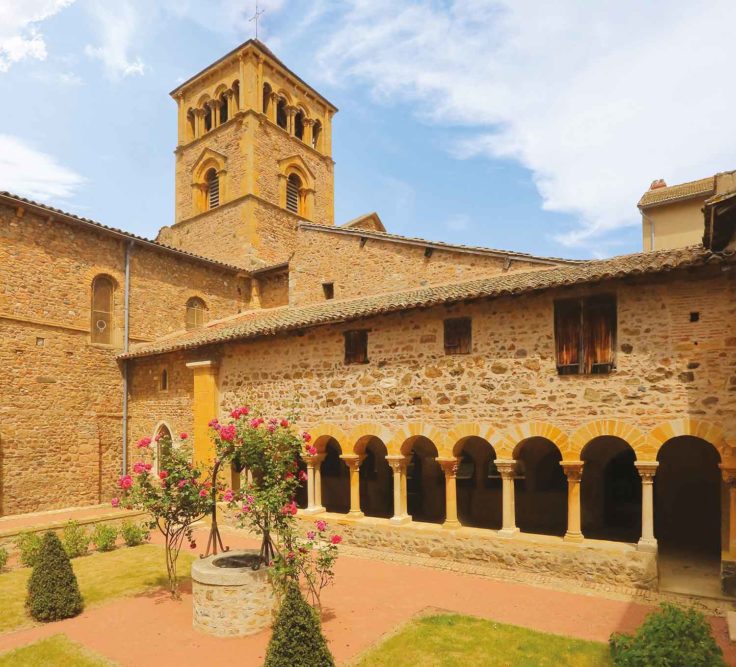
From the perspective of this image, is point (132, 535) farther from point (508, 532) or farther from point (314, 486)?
point (508, 532)

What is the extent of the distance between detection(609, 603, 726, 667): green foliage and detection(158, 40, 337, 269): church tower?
73.4 feet

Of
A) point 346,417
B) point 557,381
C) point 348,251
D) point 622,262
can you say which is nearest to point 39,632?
point 346,417

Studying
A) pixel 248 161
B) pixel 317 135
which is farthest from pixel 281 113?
pixel 248 161

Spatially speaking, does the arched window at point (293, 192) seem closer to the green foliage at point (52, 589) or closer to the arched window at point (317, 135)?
the arched window at point (317, 135)

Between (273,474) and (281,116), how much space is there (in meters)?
26.4

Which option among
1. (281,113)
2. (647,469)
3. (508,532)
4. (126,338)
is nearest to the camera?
(647,469)

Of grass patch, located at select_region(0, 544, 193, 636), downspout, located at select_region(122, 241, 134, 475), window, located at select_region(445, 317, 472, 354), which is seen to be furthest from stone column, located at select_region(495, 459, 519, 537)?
downspout, located at select_region(122, 241, 134, 475)

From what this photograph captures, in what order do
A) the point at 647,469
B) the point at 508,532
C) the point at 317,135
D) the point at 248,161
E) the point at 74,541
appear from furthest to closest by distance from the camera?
the point at 317,135, the point at 248,161, the point at 74,541, the point at 508,532, the point at 647,469

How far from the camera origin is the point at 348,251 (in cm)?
1847

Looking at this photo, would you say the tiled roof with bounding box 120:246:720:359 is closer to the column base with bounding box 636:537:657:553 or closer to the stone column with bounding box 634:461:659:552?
the stone column with bounding box 634:461:659:552

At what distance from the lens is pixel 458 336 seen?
11578mm

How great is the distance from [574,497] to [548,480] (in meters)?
4.62

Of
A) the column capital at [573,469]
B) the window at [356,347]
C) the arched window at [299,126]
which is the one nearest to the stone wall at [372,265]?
the window at [356,347]

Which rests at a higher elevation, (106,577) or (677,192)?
(677,192)
